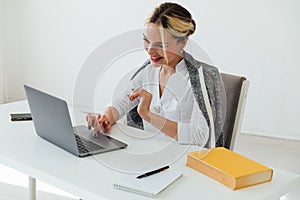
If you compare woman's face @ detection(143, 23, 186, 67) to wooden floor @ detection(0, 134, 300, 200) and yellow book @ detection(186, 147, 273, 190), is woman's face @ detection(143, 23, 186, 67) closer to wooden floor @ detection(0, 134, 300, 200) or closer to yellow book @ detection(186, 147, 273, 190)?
yellow book @ detection(186, 147, 273, 190)

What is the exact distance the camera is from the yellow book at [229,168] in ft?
4.39

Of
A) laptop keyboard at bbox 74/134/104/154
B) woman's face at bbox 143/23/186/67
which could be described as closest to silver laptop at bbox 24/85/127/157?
laptop keyboard at bbox 74/134/104/154

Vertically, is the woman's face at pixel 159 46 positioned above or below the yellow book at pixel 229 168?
above

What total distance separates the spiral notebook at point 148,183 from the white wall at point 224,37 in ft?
8.84

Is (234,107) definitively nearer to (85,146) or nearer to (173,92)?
(173,92)

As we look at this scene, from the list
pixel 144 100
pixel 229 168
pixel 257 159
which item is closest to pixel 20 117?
pixel 144 100

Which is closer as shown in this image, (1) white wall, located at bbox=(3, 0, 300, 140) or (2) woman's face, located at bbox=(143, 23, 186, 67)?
(2) woman's face, located at bbox=(143, 23, 186, 67)

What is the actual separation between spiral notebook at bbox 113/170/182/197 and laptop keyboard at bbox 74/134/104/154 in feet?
0.80

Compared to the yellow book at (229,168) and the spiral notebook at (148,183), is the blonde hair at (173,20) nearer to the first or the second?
the yellow book at (229,168)

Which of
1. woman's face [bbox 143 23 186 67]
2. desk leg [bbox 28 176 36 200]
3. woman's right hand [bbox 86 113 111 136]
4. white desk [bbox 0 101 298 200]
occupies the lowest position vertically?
desk leg [bbox 28 176 36 200]

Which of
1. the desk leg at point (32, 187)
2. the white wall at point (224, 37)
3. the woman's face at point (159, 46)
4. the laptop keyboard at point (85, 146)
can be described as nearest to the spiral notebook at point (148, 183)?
the laptop keyboard at point (85, 146)

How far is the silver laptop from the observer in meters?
1.49

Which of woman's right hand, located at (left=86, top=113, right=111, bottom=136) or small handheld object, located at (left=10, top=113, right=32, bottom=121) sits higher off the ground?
woman's right hand, located at (left=86, top=113, right=111, bottom=136)

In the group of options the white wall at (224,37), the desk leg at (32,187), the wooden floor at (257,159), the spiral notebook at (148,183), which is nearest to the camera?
the spiral notebook at (148,183)
